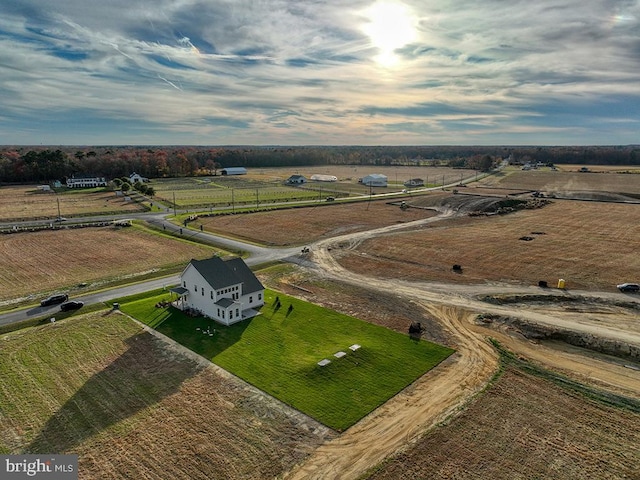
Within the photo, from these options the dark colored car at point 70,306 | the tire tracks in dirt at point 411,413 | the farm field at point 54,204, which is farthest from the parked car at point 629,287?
the farm field at point 54,204

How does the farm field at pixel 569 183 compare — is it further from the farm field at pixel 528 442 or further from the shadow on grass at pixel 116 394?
the shadow on grass at pixel 116 394

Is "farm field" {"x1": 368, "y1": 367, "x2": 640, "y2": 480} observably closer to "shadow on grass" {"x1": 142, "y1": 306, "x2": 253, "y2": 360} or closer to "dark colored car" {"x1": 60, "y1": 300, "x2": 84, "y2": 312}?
"shadow on grass" {"x1": 142, "y1": 306, "x2": 253, "y2": 360}

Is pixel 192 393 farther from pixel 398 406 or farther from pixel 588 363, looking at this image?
pixel 588 363

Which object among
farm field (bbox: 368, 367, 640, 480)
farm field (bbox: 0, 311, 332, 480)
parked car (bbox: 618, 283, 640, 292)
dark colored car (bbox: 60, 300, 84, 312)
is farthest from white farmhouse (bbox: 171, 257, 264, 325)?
parked car (bbox: 618, 283, 640, 292)

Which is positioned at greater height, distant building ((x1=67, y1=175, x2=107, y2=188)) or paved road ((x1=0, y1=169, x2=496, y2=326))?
distant building ((x1=67, y1=175, x2=107, y2=188))

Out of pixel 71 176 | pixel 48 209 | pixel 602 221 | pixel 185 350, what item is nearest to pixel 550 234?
pixel 602 221

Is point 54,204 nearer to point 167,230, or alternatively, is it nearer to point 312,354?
point 167,230
